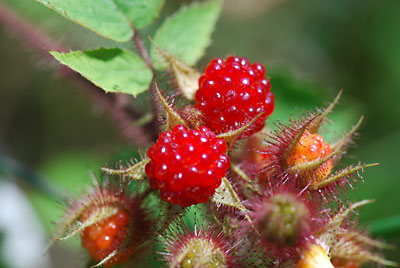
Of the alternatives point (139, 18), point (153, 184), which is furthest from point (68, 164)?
point (153, 184)

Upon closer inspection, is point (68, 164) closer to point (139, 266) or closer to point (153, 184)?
point (139, 266)

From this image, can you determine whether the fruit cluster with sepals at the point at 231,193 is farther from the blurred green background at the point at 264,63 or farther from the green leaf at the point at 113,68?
the blurred green background at the point at 264,63

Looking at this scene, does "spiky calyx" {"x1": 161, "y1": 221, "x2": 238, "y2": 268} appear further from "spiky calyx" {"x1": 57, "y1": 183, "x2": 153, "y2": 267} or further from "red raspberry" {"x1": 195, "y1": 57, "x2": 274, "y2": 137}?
"red raspberry" {"x1": 195, "y1": 57, "x2": 274, "y2": 137}

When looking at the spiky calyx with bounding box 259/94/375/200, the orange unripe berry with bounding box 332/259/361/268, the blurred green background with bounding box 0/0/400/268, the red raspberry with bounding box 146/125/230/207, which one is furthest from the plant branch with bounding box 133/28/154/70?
the blurred green background with bounding box 0/0/400/268

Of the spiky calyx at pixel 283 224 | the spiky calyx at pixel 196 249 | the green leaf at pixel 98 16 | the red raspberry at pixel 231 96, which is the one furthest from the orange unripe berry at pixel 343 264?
the green leaf at pixel 98 16

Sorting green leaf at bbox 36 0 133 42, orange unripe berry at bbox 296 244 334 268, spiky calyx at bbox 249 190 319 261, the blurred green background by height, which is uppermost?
green leaf at bbox 36 0 133 42

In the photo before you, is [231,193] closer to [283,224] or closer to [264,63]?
[283,224]

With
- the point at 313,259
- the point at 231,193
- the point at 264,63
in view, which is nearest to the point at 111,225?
the point at 231,193
